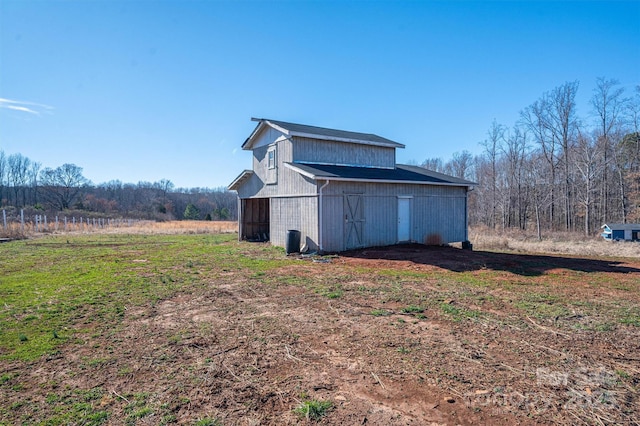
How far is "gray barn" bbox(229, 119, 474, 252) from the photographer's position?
13.3 metres

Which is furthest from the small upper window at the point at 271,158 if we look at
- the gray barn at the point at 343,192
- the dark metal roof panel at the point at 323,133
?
the dark metal roof panel at the point at 323,133

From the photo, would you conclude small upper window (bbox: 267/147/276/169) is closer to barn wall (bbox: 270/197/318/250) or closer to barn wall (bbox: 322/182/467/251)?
barn wall (bbox: 270/197/318/250)

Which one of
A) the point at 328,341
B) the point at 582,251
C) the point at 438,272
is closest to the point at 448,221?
the point at 582,251

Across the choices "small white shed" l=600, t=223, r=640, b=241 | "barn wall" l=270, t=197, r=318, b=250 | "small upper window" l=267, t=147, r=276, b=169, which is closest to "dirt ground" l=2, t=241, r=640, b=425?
"barn wall" l=270, t=197, r=318, b=250

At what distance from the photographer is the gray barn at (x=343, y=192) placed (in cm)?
1332

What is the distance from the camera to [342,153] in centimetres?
1638

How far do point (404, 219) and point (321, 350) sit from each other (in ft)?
37.8

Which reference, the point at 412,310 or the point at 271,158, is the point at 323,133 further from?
the point at 412,310

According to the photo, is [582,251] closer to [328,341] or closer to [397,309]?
[397,309]

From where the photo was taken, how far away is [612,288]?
25.5ft

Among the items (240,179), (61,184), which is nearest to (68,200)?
(61,184)

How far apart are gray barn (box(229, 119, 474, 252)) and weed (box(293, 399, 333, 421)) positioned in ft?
Result: 32.2

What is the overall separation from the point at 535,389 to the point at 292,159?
1261 cm

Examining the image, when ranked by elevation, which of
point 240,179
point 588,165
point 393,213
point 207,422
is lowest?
point 207,422
